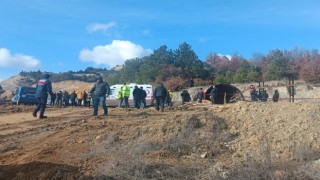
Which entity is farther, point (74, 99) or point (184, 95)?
point (74, 99)

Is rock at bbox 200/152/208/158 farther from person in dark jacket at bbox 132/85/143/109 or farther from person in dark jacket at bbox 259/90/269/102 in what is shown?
person in dark jacket at bbox 259/90/269/102

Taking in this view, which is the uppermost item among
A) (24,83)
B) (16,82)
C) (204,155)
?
(16,82)

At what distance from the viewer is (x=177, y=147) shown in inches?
376

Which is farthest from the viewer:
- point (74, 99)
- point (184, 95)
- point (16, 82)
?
point (16, 82)

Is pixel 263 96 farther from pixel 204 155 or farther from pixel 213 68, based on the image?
pixel 213 68

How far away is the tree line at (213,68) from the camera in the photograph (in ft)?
144

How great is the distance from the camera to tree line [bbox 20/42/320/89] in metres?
43.8

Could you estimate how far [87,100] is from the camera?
33.6m

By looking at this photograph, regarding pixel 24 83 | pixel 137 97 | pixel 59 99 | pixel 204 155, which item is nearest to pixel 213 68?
pixel 59 99

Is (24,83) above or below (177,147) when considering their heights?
above

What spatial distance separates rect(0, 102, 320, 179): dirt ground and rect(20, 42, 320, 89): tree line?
3077cm

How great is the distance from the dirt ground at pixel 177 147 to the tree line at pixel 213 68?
30.8 m

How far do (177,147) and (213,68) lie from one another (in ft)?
152

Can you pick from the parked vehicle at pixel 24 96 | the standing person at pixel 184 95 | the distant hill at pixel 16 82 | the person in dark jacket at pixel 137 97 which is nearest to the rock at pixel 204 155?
the person in dark jacket at pixel 137 97
